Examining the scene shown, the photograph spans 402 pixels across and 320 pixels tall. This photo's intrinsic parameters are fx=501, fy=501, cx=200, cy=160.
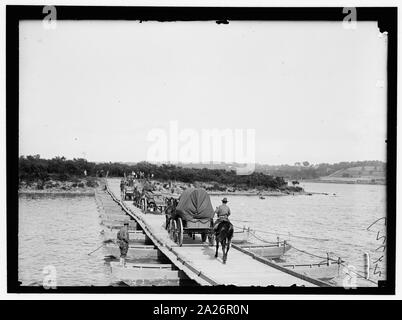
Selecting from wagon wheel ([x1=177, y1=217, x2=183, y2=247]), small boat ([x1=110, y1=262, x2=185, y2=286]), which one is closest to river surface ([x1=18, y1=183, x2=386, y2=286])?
small boat ([x1=110, y1=262, x2=185, y2=286])

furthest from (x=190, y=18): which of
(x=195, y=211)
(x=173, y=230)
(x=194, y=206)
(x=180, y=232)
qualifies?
(x=173, y=230)

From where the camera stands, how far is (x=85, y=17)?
8664 mm

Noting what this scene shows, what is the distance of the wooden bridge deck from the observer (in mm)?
9609

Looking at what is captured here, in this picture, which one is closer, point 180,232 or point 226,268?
point 226,268

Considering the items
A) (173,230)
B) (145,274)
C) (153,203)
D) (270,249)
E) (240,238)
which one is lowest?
(240,238)

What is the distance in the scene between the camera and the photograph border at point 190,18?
848cm

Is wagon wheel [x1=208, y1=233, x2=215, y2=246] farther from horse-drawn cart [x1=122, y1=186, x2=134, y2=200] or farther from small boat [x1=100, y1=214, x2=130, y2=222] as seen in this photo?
horse-drawn cart [x1=122, y1=186, x2=134, y2=200]

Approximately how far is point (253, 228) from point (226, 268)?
53.9 feet

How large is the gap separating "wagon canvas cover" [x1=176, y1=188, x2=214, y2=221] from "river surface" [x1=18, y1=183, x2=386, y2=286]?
331 centimetres

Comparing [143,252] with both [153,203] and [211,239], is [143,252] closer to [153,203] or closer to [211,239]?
[211,239]

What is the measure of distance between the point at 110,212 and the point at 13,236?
17384 millimetres

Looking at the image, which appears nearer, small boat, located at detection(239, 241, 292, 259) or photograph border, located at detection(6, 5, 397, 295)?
photograph border, located at detection(6, 5, 397, 295)

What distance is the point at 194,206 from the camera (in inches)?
510

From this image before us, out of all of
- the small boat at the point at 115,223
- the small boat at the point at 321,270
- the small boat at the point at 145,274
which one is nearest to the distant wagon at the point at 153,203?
the small boat at the point at 115,223
